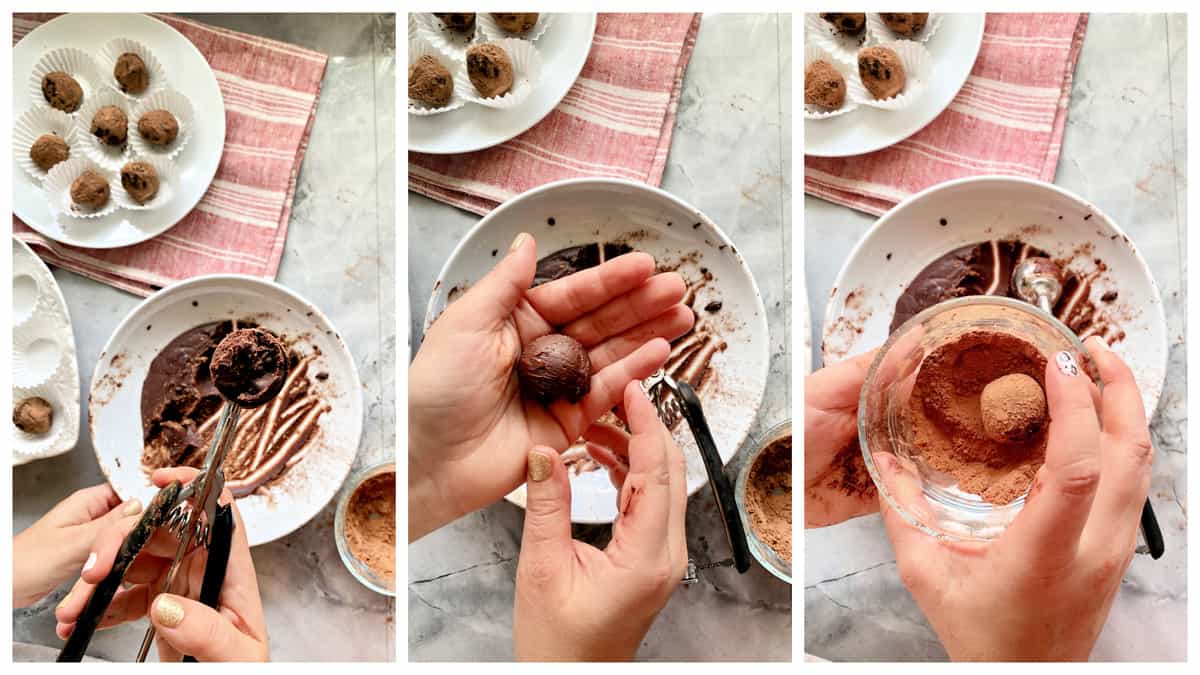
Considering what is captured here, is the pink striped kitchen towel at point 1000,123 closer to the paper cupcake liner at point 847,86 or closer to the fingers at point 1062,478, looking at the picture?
the paper cupcake liner at point 847,86

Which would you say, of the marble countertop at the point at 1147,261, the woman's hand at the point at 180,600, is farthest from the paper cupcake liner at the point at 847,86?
the woman's hand at the point at 180,600

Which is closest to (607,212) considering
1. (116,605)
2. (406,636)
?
(406,636)

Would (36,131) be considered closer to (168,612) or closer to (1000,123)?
(168,612)

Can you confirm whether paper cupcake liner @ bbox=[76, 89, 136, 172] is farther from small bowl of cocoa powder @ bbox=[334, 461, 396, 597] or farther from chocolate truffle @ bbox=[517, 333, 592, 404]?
chocolate truffle @ bbox=[517, 333, 592, 404]

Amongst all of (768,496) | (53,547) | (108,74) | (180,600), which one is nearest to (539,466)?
(768,496)
